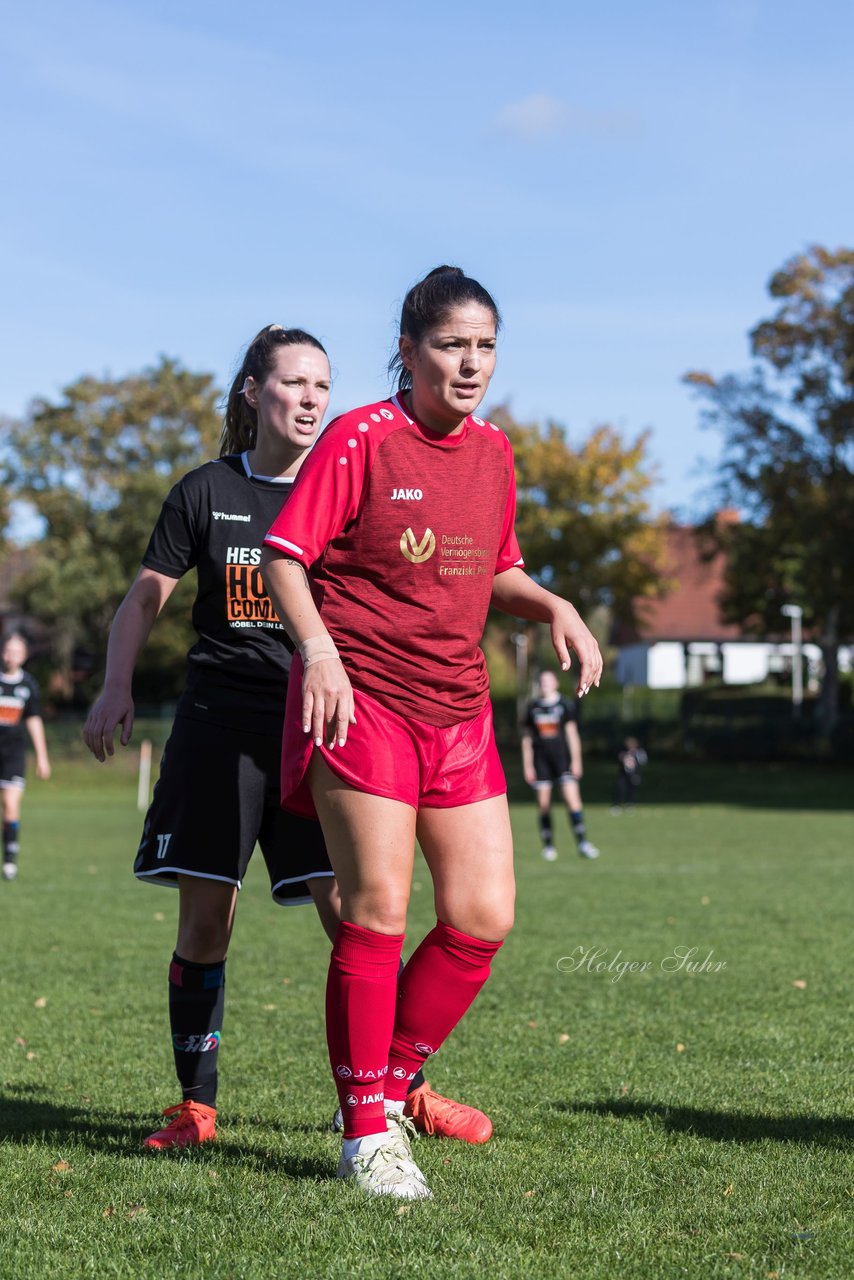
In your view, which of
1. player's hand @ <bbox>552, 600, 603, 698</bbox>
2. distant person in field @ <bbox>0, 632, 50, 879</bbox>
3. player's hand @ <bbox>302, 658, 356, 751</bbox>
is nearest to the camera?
player's hand @ <bbox>302, 658, 356, 751</bbox>

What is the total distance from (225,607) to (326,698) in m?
1.04

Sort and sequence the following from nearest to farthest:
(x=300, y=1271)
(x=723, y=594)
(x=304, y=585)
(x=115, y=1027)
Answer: (x=300, y=1271)
(x=304, y=585)
(x=115, y=1027)
(x=723, y=594)

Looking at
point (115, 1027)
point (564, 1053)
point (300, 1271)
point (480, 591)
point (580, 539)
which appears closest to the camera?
point (300, 1271)

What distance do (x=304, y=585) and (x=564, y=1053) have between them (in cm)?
305

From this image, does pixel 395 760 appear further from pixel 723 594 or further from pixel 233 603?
pixel 723 594

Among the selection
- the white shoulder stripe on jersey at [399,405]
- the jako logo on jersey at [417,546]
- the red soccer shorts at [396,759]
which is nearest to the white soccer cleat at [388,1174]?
the red soccer shorts at [396,759]

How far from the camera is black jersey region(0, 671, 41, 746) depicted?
15086mm

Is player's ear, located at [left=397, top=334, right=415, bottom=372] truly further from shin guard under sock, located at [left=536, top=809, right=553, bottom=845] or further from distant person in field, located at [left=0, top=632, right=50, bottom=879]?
shin guard under sock, located at [left=536, top=809, right=553, bottom=845]

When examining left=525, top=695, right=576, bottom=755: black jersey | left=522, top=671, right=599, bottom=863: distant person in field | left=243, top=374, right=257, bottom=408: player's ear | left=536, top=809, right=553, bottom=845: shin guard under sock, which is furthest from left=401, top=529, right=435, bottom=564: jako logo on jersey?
left=525, top=695, right=576, bottom=755: black jersey

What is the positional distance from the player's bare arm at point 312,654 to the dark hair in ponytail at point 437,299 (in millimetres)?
721

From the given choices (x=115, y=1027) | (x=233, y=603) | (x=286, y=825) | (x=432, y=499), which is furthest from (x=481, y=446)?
(x=115, y=1027)

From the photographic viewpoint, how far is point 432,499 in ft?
12.4

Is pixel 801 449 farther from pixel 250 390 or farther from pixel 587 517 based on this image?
pixel 250 390

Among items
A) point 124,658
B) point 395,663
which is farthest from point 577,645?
point 124,658
